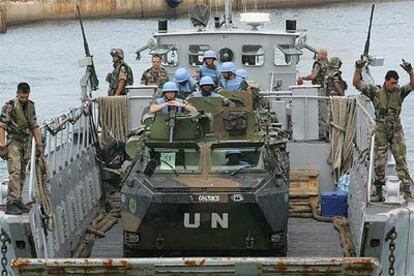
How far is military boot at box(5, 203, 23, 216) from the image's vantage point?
10553 millimetres

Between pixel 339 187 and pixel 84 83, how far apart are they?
500 centimetres

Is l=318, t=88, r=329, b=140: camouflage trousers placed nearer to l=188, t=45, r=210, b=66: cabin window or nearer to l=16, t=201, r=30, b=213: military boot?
l=188, t=45, r=210, b=66: cabin window

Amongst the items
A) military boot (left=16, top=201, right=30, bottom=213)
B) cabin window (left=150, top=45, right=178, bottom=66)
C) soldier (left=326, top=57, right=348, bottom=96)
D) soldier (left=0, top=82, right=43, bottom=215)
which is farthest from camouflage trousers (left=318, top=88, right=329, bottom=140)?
military boot (left=16, top=201, right=30, bottom=213)

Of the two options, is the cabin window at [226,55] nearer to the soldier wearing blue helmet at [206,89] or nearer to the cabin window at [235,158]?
the soldier wearing blue helmet at [206,89]

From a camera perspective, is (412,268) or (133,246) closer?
(133,246)

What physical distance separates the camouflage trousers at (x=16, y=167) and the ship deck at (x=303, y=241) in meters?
2.04

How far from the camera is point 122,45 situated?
180 feet

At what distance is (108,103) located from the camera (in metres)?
→ 16.5

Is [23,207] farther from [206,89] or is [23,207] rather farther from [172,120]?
[206,89]

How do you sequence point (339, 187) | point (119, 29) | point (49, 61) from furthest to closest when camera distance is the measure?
point (119, 29) < point (49, 61) < point (339, 187)

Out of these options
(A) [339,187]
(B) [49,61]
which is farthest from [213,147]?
(B) [49,61]

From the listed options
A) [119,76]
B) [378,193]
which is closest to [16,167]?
[378,193]

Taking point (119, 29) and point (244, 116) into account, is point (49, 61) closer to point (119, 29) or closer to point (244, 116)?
point (119, 29)

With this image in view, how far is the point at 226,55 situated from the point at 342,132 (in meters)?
3.32
